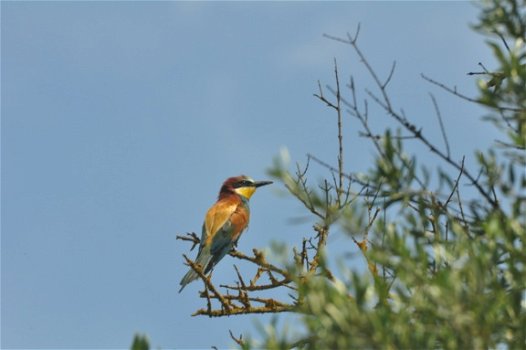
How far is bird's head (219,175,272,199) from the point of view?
34.7 ft

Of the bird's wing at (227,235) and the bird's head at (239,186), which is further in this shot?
the bird's head at (239,186)

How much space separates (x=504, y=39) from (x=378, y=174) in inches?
34.1

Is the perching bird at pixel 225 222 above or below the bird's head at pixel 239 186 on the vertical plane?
below

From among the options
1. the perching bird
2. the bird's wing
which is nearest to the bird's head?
the perching bird

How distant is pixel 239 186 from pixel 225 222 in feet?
4.63

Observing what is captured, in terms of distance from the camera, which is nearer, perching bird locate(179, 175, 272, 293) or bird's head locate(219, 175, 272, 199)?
perching bird locate(179, 175, 272, 293)

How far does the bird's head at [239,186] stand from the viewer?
10578 mm

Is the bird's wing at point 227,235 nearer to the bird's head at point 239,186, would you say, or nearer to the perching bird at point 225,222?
the perching bird at point 225,222

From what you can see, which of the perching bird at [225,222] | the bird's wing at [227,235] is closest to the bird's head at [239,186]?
the perching bird at [225,222]

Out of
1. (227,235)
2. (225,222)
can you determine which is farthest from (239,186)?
(227,235)

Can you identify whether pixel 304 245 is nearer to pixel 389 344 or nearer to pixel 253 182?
pixel 389 344

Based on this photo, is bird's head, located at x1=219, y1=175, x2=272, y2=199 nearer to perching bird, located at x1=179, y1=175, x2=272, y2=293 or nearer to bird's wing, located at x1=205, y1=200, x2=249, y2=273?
perching bird, located at x1=179, y1=175, x2=272, y2=293

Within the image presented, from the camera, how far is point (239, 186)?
10.7 meters

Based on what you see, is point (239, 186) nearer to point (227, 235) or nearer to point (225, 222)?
point (225, 222)
